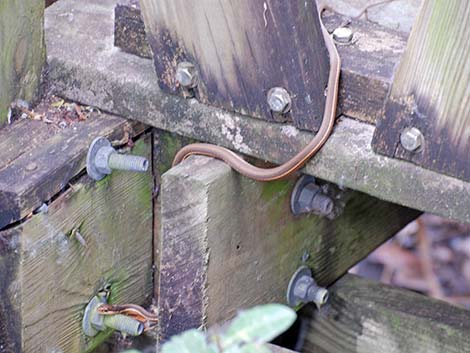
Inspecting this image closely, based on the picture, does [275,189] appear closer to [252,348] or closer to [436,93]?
[436,93]

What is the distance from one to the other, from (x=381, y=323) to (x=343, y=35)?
73cm

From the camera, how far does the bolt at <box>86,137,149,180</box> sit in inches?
79.7

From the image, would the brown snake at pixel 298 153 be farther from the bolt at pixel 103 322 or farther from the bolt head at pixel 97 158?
the bolt at pixel 103 322

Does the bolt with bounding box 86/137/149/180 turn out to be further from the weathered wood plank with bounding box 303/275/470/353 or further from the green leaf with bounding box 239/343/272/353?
the green leaf with bounding box 239/343/272/353

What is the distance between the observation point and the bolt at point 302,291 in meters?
2.23

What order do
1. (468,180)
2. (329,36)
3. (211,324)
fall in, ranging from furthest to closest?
(211,324) → (329,36) → (468,180)

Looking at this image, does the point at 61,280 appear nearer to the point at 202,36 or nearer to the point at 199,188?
the point at 199,188

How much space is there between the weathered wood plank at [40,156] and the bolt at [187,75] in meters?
0.22

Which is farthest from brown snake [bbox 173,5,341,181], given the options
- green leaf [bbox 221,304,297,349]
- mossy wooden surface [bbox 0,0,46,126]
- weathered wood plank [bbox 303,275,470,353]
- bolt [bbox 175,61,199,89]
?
green leaf [bbox 221,304,297,349]

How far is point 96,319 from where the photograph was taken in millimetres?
2145

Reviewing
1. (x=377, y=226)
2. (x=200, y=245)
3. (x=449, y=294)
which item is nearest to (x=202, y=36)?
(x=200, y=245)

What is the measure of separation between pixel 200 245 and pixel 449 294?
2.43 metres

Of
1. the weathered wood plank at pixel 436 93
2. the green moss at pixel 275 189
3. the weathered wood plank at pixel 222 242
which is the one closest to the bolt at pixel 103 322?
the weathered wood plank at pixel 222 242

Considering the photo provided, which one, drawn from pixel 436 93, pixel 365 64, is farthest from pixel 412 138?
pixel 365 64
